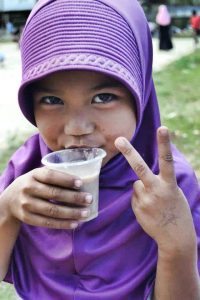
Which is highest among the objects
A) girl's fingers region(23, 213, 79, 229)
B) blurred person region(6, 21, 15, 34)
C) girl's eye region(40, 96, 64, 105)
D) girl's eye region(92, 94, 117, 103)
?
girl's eye region(92, 94, 117, 103)

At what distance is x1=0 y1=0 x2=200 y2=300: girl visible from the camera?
1.54 m

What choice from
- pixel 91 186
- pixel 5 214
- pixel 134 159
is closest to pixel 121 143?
pixel 134 159

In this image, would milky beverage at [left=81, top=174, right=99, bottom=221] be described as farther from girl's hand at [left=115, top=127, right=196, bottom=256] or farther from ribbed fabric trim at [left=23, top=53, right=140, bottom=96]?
ribbed fabric trim at [left=23, top=53, right=140, bottom=96]

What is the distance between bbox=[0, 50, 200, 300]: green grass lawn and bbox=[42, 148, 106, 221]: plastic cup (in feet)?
6.40

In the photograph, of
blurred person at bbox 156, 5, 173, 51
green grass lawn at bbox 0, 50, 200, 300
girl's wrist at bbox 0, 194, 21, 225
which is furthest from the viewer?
blurred person at bbox 156, 5, 173, 51

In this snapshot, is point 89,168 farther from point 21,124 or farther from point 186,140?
point 21,124

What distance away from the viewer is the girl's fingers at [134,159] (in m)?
1.48

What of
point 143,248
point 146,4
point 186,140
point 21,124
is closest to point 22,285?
point 143,248

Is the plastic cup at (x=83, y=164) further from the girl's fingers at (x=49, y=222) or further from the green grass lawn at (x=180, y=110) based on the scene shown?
the green grass lawn at (x=180, y=110)

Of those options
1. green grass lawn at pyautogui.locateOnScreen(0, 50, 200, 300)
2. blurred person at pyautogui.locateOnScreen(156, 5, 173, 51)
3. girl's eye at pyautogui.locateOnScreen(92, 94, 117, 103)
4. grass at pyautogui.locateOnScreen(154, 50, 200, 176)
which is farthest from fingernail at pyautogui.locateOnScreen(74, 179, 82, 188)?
blurred person at pyautogui.locateOnScreen(156, 5, 173, 51)

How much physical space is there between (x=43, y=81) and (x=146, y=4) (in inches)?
1419

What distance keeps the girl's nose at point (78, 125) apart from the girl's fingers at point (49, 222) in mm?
240

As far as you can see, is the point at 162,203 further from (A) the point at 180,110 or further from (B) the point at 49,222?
(A) the point at 180,110

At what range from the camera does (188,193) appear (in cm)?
177
